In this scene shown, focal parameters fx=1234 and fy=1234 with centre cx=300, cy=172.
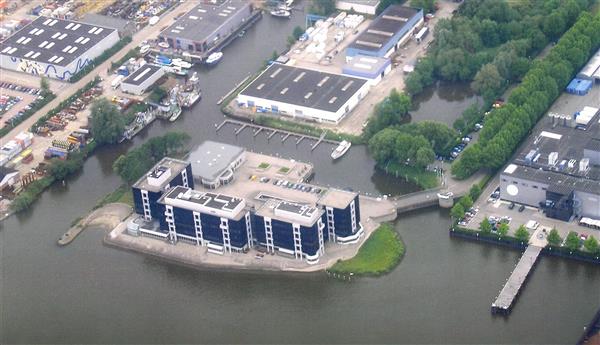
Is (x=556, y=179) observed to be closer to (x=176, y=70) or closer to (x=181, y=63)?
(x=176, y=70)

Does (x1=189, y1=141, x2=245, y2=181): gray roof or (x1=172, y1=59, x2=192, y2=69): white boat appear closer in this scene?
(x1=189, y1=141, x2=245, y2=181): gray roof

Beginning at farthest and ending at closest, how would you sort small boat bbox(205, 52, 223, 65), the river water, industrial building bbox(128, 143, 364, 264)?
small boat bbox(205, 52, 223, 65), industrial building bbox(128, 143, 364, 264), the river water

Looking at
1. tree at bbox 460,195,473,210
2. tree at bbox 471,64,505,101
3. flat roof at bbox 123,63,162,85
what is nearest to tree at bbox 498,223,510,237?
tree at bbox 460,195,473,210

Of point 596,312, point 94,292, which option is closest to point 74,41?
point 94,292

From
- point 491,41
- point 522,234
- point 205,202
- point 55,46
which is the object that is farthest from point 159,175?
point 491,41

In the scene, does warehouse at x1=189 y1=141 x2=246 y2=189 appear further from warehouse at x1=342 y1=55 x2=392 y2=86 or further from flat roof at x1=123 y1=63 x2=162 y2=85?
warehouse at x1=342 y1=55 x2=392 y2=86

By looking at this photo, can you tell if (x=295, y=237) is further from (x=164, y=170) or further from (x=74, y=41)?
(x=74, y=41)

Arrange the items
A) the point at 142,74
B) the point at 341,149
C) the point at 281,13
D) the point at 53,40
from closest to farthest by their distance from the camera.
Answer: the point at 341,149 → the point at 142,74 → the point at 53,40 → the point at 281,13
